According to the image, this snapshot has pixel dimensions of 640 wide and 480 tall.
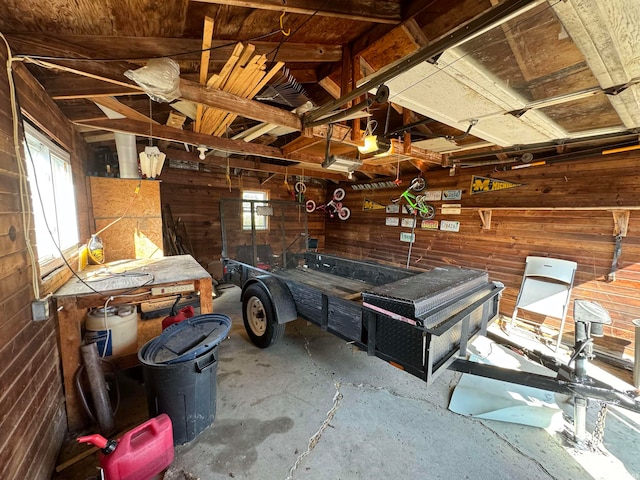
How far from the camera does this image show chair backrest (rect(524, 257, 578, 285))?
3412 mm

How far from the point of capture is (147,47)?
158cm

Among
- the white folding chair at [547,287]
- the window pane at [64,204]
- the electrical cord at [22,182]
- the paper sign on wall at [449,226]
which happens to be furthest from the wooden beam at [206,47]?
the white folding chair at [547,287]

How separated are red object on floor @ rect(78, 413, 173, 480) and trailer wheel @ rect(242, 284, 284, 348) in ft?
4.21

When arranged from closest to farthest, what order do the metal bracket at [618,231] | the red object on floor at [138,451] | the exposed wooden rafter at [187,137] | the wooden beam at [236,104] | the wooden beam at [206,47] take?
1. the red object on floor at [138,451]
2. the wooden beam at [206,47]
3. the wooden beam at [236,104]
4. the exposed wooden rafter at [187,137]
5. the metal bracket at [618,231]

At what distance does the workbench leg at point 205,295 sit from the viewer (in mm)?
2327

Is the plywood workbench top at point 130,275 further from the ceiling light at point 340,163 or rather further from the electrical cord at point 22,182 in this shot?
the ceiling light at point 340,163

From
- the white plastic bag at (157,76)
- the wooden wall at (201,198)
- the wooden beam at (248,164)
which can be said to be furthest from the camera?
the wooden wall at (201,198)

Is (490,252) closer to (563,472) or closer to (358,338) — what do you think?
(563,472)

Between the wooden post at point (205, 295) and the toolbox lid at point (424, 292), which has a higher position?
the toolbox lid at point (424, 292)

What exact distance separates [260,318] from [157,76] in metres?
2.53

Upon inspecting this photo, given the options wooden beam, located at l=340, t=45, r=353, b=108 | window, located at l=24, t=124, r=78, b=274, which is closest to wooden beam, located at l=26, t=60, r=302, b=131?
window, located at l=24, t=124, r=78, b=274

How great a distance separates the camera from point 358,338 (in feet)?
6.51

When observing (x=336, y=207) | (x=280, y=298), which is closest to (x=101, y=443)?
(x=280, y=298)

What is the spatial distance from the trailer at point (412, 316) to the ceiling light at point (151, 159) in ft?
5.11
